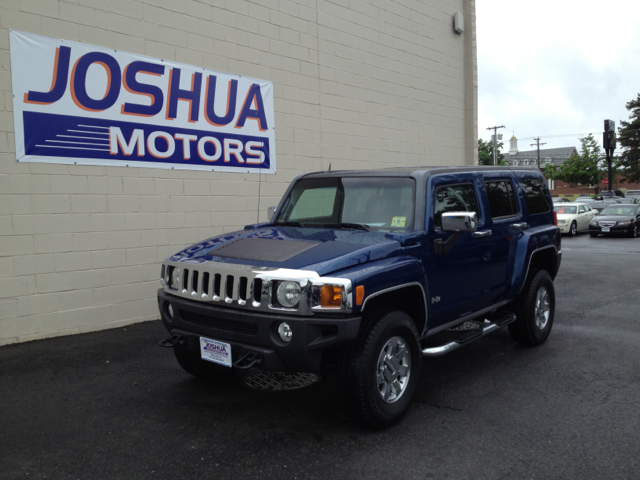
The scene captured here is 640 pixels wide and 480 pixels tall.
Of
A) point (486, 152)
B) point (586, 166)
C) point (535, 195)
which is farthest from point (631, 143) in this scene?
point (535, 195)

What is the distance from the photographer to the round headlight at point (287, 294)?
352 centimetres

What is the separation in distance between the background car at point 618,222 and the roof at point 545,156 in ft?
274

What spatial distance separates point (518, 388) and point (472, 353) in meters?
1.13

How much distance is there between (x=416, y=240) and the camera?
13.9ft

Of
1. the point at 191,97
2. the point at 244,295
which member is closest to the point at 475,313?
the point at 244,295

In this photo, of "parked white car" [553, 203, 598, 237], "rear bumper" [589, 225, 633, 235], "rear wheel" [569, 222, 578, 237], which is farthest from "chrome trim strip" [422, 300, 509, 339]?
"rear wheel" [569, 222, 578, 237]

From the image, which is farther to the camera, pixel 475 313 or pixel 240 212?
pixel 240 212

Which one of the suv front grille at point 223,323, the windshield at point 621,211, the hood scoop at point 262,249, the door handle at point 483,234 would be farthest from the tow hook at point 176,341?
the windshield at point 621,211

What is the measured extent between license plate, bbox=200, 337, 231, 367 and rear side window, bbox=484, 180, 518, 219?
9.67 ft

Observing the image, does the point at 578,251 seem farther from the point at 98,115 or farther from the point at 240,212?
the point at 98,115

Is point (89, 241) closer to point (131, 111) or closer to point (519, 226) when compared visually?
point (131, 111)

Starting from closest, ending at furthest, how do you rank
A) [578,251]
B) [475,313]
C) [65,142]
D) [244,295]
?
1. [244,295]
2. [475,313]
3. [65,142]
4. [578,251]

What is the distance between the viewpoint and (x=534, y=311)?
580 centimetres

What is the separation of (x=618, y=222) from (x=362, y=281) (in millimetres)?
20750
